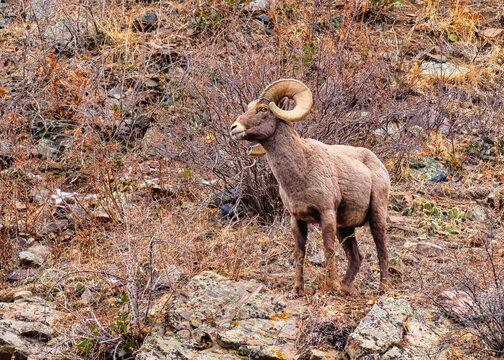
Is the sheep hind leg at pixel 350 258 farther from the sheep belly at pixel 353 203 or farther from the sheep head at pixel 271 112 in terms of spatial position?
the sheep head at pixel 271 112

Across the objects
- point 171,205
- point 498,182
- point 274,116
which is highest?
point 274,116

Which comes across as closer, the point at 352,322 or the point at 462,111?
the point at 352,322

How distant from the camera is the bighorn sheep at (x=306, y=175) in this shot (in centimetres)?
586

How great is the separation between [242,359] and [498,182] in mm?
6431

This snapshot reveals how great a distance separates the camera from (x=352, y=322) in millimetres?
5461

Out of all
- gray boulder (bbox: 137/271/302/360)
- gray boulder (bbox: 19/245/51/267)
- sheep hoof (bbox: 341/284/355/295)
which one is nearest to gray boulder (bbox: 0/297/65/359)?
gray boulder (bbox: 137/271/302/360)

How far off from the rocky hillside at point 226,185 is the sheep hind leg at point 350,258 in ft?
0.83

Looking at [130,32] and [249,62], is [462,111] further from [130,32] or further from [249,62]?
[130,32]

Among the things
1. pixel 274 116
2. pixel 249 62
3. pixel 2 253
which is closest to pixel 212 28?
pixel 249 62

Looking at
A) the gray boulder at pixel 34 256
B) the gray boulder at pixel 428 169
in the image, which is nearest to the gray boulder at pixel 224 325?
the gray boulder at pixel 34 256

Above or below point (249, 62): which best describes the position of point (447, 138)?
below

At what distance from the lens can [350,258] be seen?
6.55m

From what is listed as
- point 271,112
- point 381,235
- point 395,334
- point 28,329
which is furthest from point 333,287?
point 28,329

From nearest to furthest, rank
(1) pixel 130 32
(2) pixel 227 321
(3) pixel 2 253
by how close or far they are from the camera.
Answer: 1. (2) pixel 227 321
2. (3) pixel 2 253
3. (1) pixel 130 32
